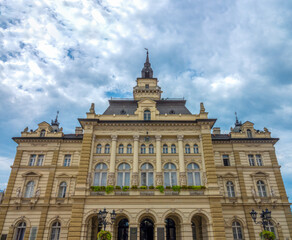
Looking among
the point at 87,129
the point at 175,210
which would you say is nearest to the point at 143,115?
the point at 87,129

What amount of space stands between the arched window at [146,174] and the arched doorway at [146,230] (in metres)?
5.49

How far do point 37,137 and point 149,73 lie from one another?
24.0 metres

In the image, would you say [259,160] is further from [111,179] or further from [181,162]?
[111,179]

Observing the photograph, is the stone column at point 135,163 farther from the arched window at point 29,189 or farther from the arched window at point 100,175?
the arched window at point 29,189

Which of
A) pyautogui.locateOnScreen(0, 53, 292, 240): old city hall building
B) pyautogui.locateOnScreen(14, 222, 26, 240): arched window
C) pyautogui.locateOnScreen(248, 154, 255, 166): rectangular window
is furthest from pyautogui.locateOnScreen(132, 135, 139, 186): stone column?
pyautogui.locateOnScreen(248, 154, 255, 166): rectangular window

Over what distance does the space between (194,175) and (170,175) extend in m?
3.36

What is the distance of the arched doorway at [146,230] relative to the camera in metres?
30.5

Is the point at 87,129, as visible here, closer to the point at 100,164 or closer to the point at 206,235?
the point at 100,164

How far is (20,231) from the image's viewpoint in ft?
101

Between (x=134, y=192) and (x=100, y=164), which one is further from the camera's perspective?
(x=100, y=164)

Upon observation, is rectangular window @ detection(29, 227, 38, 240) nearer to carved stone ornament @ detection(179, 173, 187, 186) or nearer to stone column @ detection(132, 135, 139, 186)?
stone column @ detection(132, 135, 139, 186)

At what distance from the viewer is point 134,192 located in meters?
28.8

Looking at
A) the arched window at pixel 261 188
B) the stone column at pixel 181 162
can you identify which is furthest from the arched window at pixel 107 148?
the arched window at pixel 261 188

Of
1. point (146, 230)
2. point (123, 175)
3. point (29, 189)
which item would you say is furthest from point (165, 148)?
point (29, 189)
